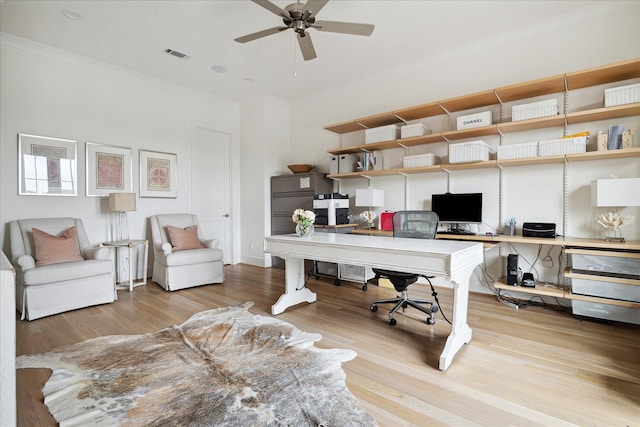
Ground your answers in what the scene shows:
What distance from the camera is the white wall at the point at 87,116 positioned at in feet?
11.6

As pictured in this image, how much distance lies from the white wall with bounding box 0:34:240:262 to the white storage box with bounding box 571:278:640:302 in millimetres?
5137

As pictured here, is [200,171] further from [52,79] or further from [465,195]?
[465,195]

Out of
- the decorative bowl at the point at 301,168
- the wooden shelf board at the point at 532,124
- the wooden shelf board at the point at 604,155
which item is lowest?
the wooden shelf board at the point at 604,155

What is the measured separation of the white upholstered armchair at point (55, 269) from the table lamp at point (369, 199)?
124 inches

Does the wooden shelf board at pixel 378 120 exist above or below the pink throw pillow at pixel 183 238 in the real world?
above

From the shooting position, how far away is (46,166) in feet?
12.3

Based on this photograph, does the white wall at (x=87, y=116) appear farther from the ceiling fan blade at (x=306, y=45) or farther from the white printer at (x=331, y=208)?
the ceiling fan blade at (x=306, y=45)

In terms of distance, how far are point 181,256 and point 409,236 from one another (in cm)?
284

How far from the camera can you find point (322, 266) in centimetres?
457

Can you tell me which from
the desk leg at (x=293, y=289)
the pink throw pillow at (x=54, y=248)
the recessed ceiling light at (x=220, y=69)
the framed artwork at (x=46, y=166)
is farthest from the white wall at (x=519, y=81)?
the framed artwork at (x=46, y=166)

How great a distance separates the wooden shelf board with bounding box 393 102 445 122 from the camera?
372cm

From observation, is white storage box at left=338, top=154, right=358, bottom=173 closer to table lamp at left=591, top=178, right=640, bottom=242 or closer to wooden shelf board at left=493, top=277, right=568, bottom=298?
wooden shelf board at left=493, top=277, right=568, bottom=298

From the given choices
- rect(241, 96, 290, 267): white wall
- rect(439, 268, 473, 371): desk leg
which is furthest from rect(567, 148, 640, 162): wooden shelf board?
rect(241, 96, 290, 267): white wall

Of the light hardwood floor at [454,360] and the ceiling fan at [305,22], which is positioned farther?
the ceiling fan at [305,22]
